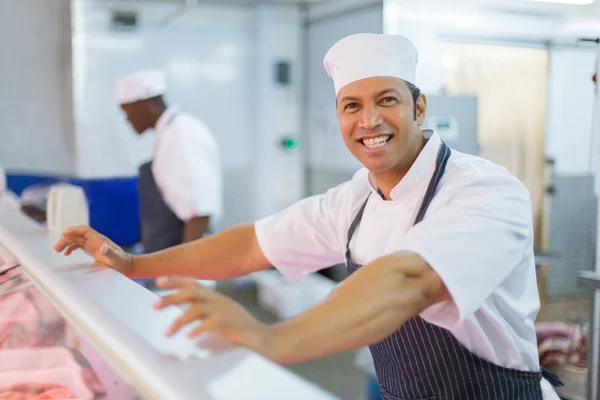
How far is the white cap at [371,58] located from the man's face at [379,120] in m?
Answer: 0.02

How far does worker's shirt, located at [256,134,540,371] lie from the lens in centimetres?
101

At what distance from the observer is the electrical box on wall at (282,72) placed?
19.3 ft

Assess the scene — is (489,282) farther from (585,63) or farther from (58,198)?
(585,63)

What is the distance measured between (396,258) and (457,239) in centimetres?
12

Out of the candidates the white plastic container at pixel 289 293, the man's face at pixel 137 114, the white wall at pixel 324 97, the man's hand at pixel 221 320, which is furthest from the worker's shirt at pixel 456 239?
the white wall at pixel 324 97

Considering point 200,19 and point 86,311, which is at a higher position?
point 200,19

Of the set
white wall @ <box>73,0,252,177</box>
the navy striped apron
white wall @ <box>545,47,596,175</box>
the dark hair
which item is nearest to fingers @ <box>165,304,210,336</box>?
the navy striped apron

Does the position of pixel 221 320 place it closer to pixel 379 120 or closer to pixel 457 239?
pixel 457 239

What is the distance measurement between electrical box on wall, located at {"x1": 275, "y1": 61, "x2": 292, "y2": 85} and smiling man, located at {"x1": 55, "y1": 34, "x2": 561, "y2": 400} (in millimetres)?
4329

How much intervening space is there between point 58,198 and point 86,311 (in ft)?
2.96

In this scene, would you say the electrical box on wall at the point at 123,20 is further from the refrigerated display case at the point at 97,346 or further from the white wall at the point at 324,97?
the refrigerated display case at the point at 97,346

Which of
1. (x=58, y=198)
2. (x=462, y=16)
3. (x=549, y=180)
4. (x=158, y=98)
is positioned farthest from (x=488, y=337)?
(x=462, y=16)

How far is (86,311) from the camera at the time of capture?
3.34 feet

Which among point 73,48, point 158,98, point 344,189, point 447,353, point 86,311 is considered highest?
point 73,48
